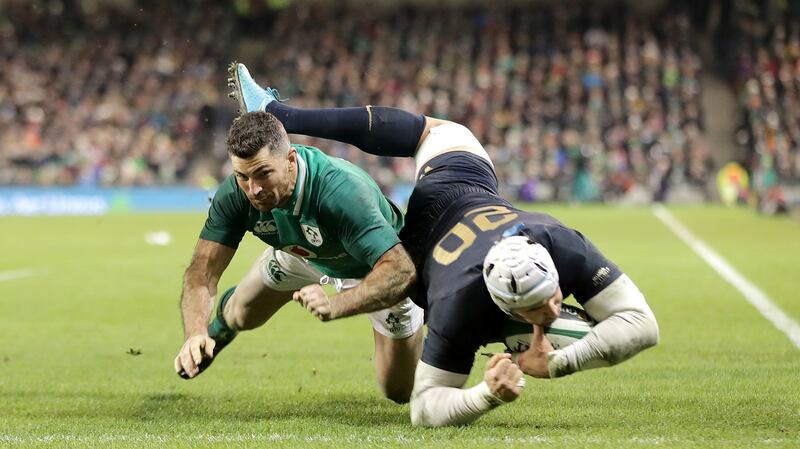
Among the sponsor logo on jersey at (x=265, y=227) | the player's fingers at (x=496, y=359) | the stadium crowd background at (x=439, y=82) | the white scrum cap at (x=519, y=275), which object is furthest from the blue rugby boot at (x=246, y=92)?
the stadium crowd background at (x=439, y=82)

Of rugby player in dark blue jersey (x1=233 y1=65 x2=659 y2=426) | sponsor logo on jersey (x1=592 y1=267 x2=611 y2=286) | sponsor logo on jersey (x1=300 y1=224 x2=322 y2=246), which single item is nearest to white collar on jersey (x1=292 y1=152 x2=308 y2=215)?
sponsor logo on jersey (x1=300 y1=224 x2=322 y2=246)

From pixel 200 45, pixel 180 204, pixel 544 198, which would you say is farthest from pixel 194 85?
pixel 544 198

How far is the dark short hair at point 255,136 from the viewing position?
6.04 m

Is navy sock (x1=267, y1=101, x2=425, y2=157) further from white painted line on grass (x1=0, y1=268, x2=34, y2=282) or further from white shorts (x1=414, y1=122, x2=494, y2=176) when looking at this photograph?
white painted line on grass (x1=0, y1=268, x2=34, y2=282)

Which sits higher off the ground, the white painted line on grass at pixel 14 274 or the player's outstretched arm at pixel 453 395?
the player's outstretched arm at pixel 453 395

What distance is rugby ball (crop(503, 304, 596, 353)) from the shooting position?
6.03 m

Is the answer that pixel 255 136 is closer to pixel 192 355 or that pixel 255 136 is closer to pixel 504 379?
pixel 192 355

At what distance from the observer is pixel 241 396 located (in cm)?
768

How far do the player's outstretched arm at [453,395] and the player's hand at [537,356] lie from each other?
249 mm

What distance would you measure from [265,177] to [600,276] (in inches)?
69.5

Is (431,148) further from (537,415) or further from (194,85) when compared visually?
(194,85)

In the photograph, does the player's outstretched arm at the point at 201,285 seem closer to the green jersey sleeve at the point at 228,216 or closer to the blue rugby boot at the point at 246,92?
the green jersey sleeve at the point at 228,216

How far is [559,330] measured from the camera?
6043mm

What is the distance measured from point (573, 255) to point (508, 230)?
344 millimetres
